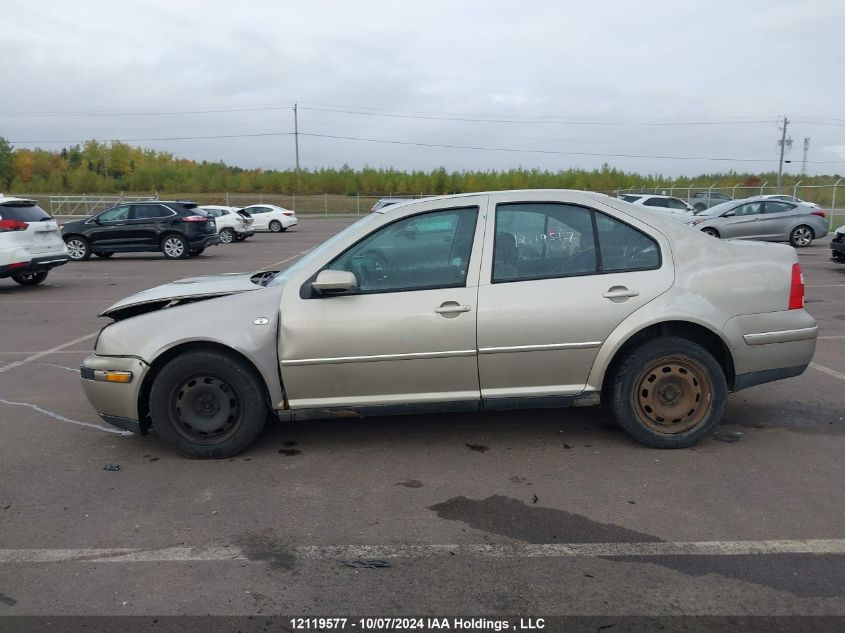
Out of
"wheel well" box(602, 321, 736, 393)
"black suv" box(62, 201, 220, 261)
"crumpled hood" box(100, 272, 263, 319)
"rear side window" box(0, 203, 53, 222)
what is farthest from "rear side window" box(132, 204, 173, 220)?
"wheel well" box(602, 321, 736, 393)

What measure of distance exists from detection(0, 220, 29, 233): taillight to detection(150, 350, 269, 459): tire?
32.7 feet

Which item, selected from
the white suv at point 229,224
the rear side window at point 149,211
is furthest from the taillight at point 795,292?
the white suv at point 229,224

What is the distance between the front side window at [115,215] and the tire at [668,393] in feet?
62.1

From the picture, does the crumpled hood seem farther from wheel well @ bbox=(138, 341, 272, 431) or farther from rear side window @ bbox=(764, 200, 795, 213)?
rear side window @ bbox=(764, 200, 795, 213)

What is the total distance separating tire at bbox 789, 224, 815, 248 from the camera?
805 inches

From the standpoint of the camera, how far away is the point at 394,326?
14.4ft

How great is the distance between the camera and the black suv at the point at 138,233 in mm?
20141

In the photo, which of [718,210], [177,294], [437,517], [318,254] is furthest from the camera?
[718,210]

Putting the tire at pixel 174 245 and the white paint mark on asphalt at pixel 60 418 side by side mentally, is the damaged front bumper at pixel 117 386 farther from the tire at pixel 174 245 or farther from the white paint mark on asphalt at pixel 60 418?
the tire at pixel 174 245

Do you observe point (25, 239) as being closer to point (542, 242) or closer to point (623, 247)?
point (542, 242)

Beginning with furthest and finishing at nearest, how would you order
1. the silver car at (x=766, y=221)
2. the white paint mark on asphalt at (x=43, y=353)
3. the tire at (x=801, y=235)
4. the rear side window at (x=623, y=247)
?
1. the tire at (x=801, y=235)
2. the silver car at (x=766, y=221)
3. the white paint mark on asphalt at (x=43, y=353)
4. the rear side window at (x=623, y=247)

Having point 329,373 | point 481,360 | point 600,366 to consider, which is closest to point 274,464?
point 329,373

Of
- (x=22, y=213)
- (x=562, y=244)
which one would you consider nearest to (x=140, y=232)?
(x=22, y=213)

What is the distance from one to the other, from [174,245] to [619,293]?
1798 cm
